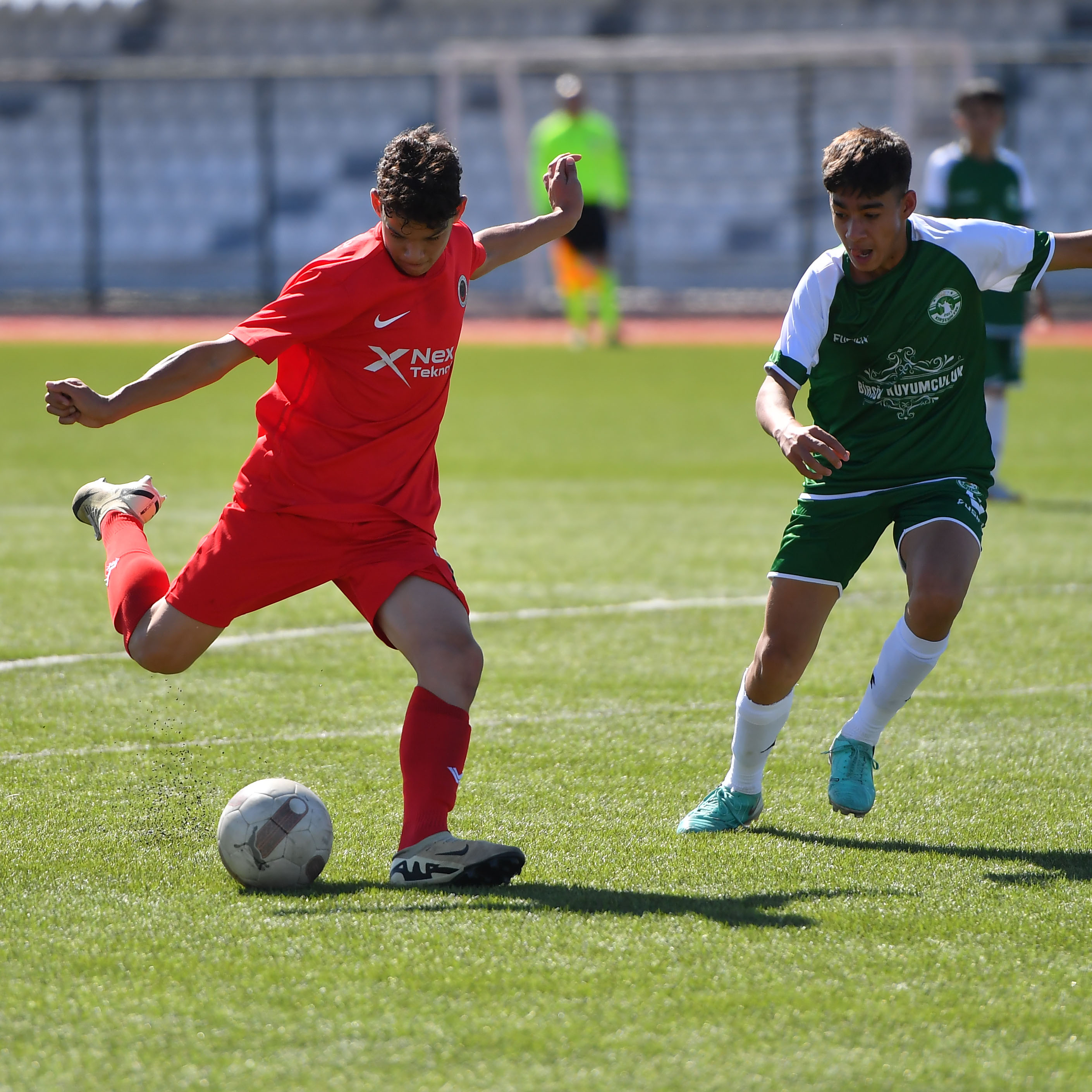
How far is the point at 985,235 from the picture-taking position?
418cm

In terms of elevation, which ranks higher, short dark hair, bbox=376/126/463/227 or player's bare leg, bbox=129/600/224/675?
short dark hair, bbox=376/126/463/227

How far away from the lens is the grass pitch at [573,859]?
278 centimetres

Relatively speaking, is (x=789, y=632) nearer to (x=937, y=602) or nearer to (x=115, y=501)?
(x=937, y=602)

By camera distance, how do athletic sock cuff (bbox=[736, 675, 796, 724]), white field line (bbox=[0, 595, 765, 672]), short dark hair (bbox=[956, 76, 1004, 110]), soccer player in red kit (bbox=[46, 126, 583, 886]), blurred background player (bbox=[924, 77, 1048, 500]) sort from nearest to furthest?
soccer player in red kit (bbox=[46, 126, 583, 886]) → athletic sock cuff (bbox=[736, 675, 796, 724]) → white field line (bbox=[0, 595, 765, 672]) → short dark hair (bbox=[956, 76, 1004, 110]) → blurred background player (bbox=[924, 77, 1048, 500])

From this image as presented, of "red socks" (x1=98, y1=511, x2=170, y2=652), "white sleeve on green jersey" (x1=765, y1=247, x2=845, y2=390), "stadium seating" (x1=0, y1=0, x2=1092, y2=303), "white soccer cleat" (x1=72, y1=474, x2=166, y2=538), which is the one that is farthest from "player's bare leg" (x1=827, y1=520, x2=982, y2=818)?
"stadium seating" (x1=0, y1=0, x2=1092, y2=303)

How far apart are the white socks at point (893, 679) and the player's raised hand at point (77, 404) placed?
71.5 inches

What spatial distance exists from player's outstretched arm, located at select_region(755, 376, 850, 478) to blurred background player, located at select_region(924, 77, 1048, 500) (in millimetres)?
5705

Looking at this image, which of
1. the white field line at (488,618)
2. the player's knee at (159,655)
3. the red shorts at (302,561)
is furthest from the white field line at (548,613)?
the red shorts at (302,561)

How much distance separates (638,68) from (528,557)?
1887 centimetres

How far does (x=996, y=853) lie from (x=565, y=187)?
7.27ft

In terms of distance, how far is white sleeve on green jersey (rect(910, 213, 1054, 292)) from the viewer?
164 inches

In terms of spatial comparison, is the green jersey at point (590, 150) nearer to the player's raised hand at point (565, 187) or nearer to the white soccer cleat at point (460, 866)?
the player's raised hand at point (565, 187)

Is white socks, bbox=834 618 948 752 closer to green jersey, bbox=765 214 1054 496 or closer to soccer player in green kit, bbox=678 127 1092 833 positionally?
soccer player in green kit, bbox=678 127 1092 833

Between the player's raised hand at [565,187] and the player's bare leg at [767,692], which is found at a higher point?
Answer: the player's raised hand at [565,187]
